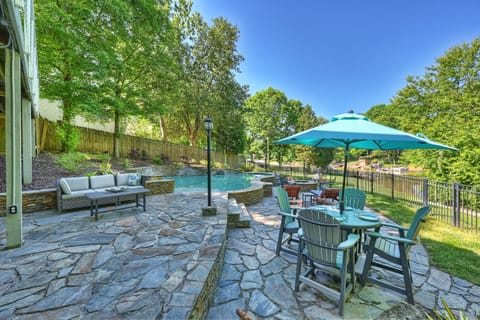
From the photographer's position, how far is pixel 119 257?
2730 millimetres

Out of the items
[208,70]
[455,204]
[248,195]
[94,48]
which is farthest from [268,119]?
[455,204]

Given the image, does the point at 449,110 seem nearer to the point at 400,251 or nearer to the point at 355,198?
the point at 355,198

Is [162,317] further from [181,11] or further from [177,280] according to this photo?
[181,11]

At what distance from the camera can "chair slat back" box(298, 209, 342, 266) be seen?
225 centimetres

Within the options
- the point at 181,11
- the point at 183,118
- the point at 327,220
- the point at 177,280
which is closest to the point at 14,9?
the point at 177,280

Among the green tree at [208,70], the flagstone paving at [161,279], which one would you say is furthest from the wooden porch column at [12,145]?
the green tree at [208,70]

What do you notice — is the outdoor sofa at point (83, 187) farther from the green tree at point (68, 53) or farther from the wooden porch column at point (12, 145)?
the green tree at point (68, 53)

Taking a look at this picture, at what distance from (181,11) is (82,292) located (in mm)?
17938

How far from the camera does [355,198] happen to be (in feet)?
13.7

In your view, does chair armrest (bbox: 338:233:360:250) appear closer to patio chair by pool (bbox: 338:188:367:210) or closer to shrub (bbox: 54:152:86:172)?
patio chair by pool (bbox: 338:188:367:210)

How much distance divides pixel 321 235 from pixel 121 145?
14125mm

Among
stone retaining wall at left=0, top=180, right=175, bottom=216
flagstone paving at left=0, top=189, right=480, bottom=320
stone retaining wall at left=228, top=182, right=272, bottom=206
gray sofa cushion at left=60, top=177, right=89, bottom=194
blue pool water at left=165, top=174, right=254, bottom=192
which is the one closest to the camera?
flagstone paving at left=0, top=189, right=480, bottom=320

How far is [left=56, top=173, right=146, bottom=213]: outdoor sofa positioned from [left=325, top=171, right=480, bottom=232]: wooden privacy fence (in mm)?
8408

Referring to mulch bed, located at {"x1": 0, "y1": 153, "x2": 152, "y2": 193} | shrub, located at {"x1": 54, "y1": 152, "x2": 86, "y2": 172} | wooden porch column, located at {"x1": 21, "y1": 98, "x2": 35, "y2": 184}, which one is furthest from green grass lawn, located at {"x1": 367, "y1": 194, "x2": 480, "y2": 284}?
shrub, located at {"x1": 54, "y1": 152, "x2": 86, "y2": 172}
